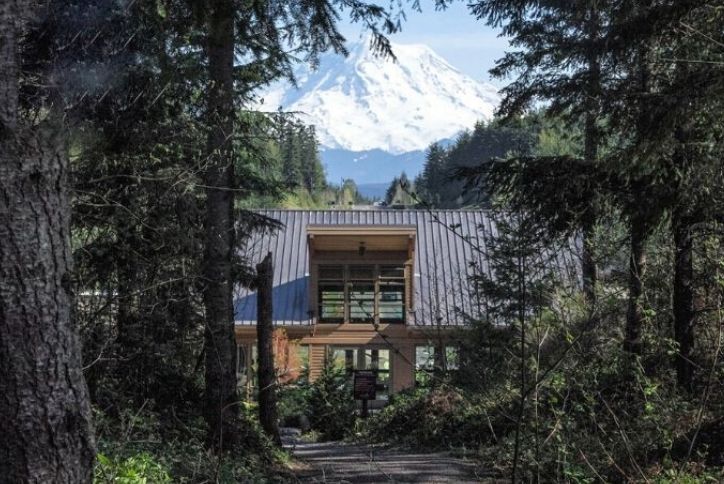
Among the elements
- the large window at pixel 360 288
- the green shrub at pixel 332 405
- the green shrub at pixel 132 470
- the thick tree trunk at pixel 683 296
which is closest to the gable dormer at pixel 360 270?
the large window at pixel 360 288

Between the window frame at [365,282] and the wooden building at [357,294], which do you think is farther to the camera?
the window frame at [365,282]

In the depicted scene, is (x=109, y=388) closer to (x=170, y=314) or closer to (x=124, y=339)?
(x=124, y=339)

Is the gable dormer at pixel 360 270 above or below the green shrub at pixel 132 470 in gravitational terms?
above

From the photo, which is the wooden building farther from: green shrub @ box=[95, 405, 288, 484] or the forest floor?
green shrub @ box=[95, 405, 288, 484]

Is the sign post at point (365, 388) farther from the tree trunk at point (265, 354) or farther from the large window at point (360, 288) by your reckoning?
the tree trunk at point (265, 354)

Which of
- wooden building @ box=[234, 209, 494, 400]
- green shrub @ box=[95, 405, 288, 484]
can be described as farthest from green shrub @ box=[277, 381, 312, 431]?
green shrub @ box=[95, 405, 288, 484]

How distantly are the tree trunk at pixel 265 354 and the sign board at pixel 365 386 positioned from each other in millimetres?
7362

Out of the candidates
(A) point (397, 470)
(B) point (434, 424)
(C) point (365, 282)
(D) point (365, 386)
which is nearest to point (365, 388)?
(D) point (365, 386)

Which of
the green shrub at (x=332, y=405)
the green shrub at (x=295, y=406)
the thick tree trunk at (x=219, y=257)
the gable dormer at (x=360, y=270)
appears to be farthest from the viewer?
the gable dormer at (x=360, y=270)

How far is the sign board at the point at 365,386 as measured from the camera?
830 inches

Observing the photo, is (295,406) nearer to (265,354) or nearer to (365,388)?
(365,388)

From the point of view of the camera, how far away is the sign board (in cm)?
2108

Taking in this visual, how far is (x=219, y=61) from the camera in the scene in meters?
10.1

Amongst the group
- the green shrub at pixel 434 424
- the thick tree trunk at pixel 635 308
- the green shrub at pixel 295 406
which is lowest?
the green shrub at pixel 295 406
